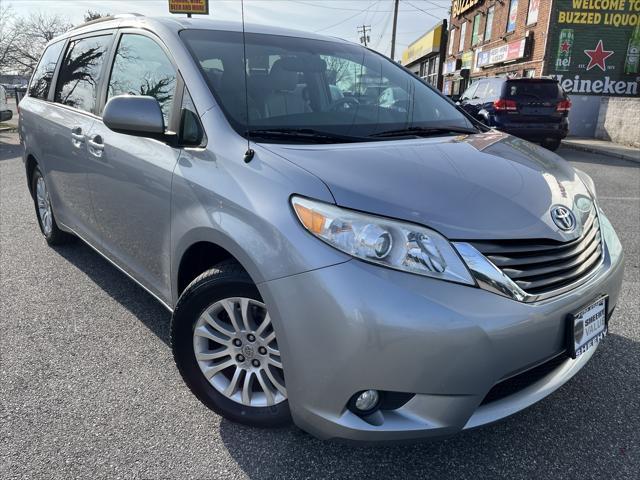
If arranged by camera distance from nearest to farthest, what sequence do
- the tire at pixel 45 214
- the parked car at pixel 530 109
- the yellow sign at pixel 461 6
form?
the tire at pixel 45 214, the parked car at pixel 530 109, the yellow sign at pixel 461 6

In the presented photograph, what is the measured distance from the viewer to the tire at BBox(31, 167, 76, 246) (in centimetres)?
423

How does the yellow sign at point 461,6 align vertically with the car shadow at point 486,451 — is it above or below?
above

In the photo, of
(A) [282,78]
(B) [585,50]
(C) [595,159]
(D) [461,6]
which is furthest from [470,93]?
(D) [461,6]

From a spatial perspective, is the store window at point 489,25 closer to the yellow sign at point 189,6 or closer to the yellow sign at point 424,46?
the yellow sign at point 424,46

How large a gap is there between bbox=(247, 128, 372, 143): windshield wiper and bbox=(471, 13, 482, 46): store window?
27.3 m

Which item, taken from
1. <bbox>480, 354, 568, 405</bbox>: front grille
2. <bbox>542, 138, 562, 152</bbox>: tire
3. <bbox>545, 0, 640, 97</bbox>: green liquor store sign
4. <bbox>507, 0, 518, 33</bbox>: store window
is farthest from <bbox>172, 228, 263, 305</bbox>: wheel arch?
<bbox>507, 0, 518, 33</bbox>: store window

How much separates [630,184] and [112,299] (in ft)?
25.2

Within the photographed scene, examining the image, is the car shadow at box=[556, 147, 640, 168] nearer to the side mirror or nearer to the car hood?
the car hood

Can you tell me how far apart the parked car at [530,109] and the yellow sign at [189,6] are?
14.1m

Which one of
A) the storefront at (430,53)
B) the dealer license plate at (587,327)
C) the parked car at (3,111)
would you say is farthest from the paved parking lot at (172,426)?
the storefront at (430,53)

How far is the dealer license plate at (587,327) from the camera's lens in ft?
6.13

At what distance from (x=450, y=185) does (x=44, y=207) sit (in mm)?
3805

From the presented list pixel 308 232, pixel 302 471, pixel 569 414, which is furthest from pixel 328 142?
pixel 569 414

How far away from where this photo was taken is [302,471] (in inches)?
76.5
